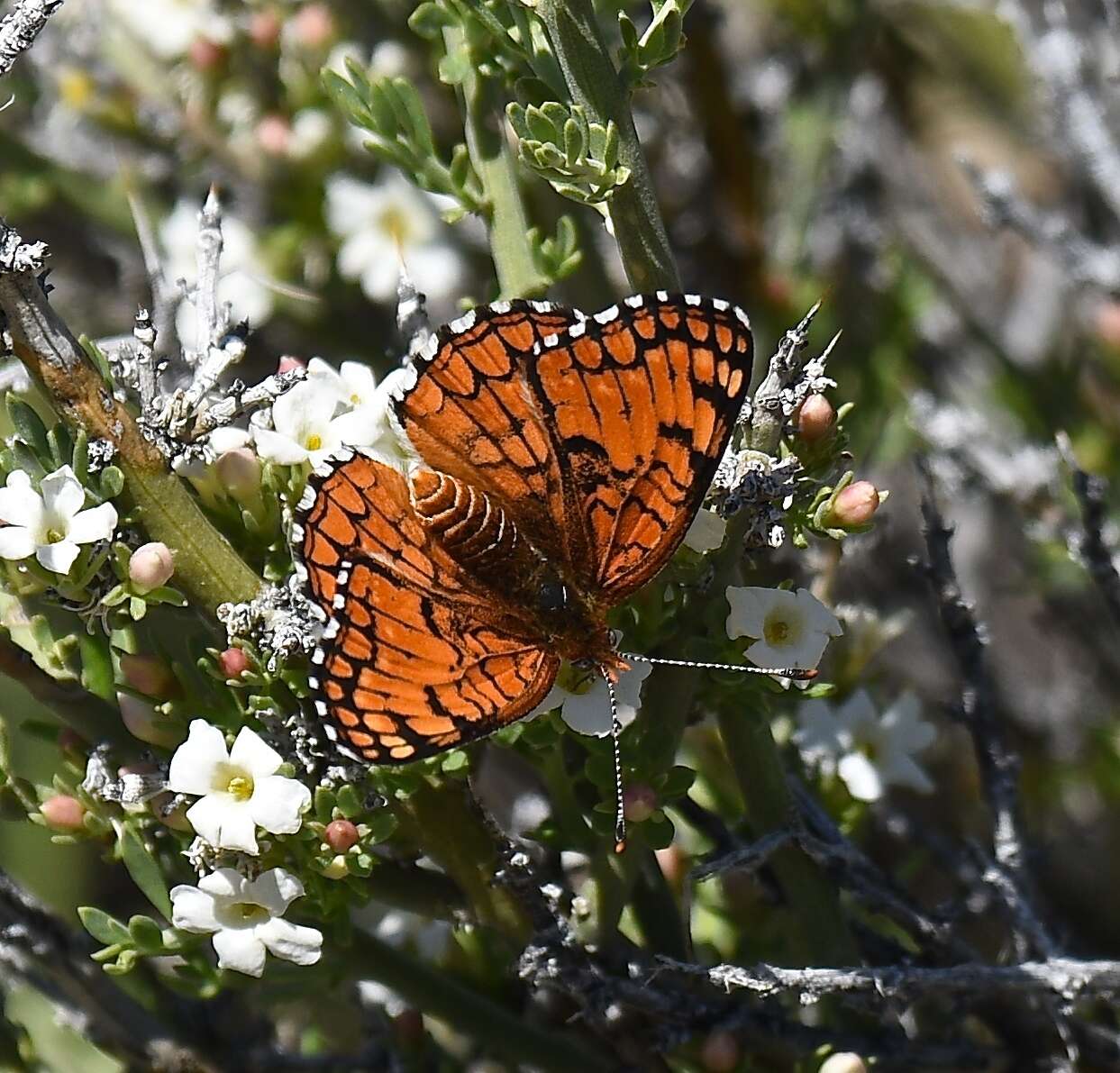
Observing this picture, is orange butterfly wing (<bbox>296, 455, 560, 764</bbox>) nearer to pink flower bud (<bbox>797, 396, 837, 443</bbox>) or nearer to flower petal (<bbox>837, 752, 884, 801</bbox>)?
pink flower bud (<bbox>797, 396, 837, 443</bbox>)

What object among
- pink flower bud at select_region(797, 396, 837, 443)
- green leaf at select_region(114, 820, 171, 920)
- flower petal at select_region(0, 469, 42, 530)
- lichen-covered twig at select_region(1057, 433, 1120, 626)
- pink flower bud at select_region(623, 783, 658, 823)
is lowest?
green leaf at select_region(114, 820, 171, 920)

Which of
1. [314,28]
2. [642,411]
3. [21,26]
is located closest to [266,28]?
[314,28]

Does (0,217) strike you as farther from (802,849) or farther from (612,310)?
(802,849)

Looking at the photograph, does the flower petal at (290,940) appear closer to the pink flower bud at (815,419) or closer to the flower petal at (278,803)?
the flower petal at (278,803)

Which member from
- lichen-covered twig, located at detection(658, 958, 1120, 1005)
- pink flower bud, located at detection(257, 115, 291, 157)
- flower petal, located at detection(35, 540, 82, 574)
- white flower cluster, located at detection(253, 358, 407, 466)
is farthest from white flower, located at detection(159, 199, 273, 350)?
lichen-covered twig, located at detection(658, 958, 1120, 1005)

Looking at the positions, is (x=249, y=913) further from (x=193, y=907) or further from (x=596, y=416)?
(x=596, y=416)

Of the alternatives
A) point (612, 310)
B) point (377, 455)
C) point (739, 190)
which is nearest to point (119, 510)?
point (377, 455)
